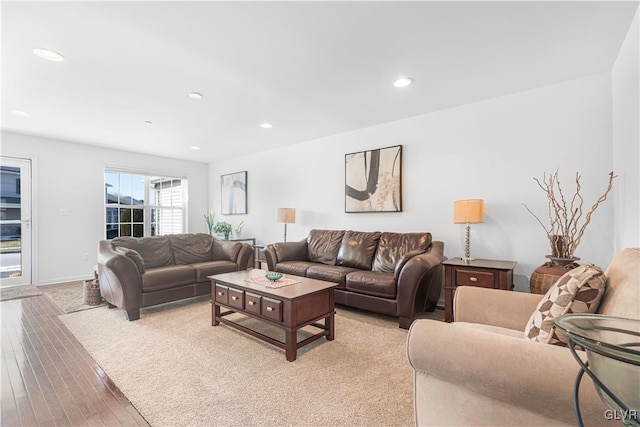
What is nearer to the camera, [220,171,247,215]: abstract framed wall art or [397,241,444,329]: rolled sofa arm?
[397,241,444,329]: rolled sofa arm

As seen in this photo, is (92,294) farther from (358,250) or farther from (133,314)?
(358,250)

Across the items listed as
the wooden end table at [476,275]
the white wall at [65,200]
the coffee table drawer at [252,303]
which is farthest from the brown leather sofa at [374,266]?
the white wall at [65,200]

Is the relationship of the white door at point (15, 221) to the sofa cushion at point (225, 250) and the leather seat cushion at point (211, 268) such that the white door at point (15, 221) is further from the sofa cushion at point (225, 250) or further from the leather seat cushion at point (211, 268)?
the leather seat cushion at point (211, 268)

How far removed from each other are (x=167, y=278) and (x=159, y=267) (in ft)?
1.71

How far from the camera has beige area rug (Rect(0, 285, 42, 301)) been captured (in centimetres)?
415

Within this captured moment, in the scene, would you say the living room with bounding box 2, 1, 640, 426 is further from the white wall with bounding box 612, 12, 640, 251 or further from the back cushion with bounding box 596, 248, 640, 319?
the back cushion with bounding box 596, 248, 640, 319

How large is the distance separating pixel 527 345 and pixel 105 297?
4231 millimetres

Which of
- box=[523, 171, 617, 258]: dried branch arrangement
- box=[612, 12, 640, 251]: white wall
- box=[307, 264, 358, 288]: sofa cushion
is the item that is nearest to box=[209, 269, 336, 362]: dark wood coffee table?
box=[307, 264, 358, 288]: sofa cushion

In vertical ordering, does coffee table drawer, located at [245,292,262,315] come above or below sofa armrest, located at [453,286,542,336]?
below

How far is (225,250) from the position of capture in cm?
453

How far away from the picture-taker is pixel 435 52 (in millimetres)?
2396

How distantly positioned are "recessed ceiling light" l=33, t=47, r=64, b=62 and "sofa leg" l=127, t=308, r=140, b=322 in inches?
96.3

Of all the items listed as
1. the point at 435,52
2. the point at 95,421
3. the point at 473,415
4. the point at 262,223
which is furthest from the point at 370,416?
the point at 262,223

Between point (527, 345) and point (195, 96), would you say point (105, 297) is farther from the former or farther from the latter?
point (527, 345)
